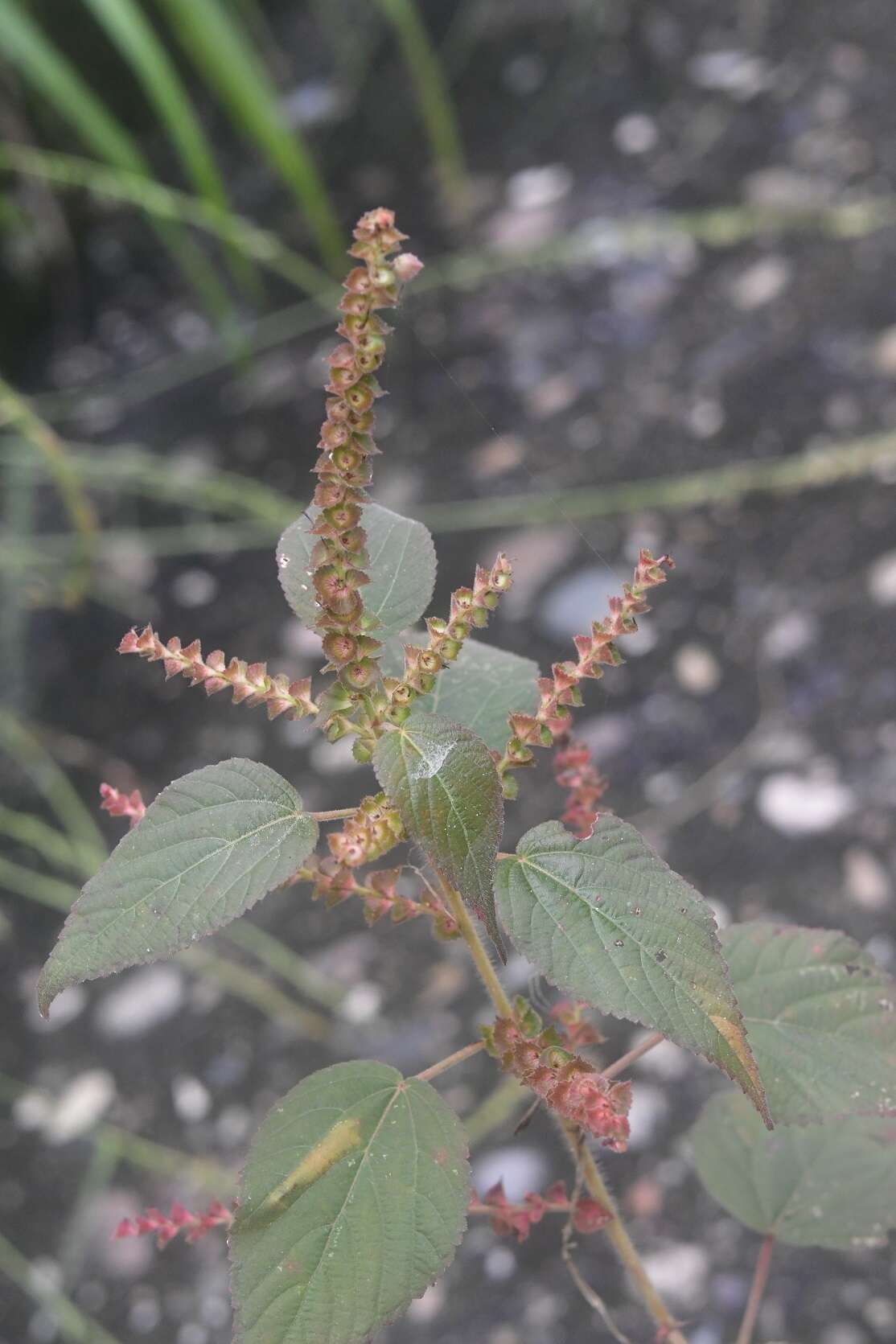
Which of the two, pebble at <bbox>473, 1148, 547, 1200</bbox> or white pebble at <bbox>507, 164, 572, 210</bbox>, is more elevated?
white pebble at <bbox>507, 164, 572, 210</bbox>

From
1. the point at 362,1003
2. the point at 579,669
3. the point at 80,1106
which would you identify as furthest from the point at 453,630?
the point at 80,1106

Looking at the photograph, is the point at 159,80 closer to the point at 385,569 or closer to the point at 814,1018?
the point at 385,569

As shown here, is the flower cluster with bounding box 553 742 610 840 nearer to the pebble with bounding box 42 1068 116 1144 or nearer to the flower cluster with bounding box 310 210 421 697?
the flower cluster with bounding box 310 210 421 697

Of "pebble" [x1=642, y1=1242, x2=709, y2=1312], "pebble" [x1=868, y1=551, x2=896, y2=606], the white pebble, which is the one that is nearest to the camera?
"pebble" [x1=642, y1=1242, x2=709, y2=1312]

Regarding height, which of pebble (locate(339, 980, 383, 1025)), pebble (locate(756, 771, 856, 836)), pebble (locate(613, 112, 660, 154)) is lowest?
pebble (locate(339, 980, 383, 1025))

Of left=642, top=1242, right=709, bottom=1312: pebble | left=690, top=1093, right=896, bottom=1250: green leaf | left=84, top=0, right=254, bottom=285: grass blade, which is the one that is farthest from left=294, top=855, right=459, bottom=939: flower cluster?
left=84, top=0, right=254, bottom=285: grass blade

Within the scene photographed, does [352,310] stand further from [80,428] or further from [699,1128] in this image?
[80,428]
